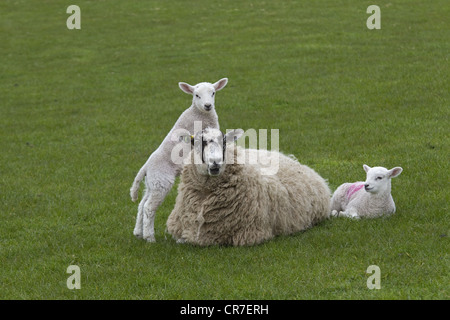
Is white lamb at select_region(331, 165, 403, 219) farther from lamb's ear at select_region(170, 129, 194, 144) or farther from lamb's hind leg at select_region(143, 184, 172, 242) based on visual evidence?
lamb's hind leg at select_region(143, 184, 172, 242)

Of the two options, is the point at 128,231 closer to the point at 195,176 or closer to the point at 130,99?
the point at 195,176

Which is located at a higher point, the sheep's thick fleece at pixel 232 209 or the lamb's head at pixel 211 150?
the lamb's head at pixel 211 150

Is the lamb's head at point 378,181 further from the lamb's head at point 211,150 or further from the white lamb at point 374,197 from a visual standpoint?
the lamb's head at point 211,150

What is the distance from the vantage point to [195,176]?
25.3ft

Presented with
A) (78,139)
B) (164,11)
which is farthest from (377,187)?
(164,11)

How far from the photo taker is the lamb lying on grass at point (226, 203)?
7566 millimetres

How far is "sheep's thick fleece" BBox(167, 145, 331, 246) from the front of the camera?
25.2ft

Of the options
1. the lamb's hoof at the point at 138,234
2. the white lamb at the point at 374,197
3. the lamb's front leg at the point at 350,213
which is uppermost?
the white lamb at the point at 374,197

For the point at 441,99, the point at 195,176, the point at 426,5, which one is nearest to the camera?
the point at 195,176

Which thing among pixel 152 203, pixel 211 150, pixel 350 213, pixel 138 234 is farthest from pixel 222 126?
pixel 211 150

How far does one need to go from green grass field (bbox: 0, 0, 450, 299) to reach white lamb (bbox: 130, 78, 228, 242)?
32 centimetres

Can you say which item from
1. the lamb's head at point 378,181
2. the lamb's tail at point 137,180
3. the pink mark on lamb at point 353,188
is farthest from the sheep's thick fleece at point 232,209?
the pink mark on lamb at point 353,188

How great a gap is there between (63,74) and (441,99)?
43.4 feet

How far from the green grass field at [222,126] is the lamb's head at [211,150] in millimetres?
912
